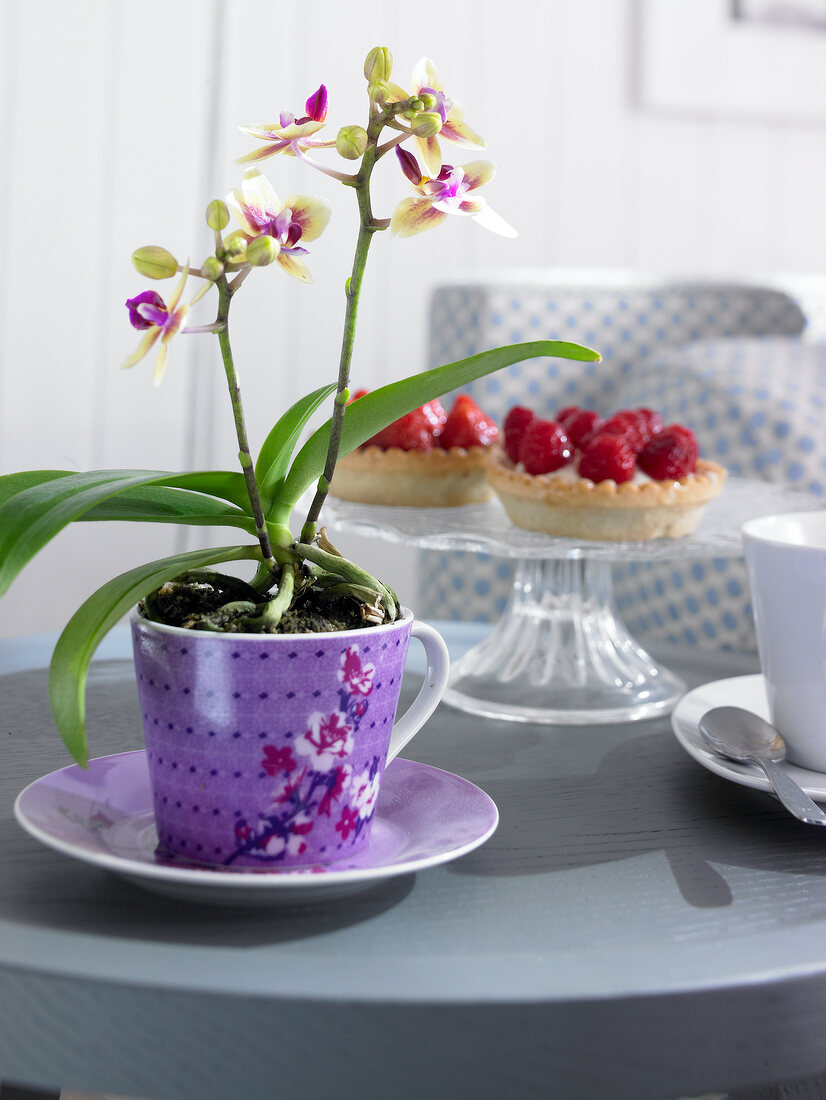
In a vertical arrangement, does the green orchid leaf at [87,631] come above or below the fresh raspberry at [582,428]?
below

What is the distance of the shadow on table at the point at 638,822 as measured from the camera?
57 cm

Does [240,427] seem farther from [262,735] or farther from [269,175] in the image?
[269,175]

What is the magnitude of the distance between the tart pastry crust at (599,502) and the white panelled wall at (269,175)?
46.3 inches

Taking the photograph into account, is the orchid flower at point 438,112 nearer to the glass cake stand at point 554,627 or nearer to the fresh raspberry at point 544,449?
the glass cake stand at point 554,627

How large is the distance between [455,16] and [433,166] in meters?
1.93

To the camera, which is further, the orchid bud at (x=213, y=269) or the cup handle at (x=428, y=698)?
the cup handle at (x=428, y=698)

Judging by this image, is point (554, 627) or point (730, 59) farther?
point (730, 59)

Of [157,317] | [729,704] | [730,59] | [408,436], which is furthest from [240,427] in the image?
[730,59]

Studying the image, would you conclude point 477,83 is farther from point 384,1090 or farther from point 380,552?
point 384,1090

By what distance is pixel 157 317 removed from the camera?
457mm

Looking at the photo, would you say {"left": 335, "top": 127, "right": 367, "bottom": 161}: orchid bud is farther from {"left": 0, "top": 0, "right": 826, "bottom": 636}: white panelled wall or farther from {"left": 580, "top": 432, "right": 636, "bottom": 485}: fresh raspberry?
{"left": 0, "top": 0, "right": 826, "bottom": 636}: white panelled wall

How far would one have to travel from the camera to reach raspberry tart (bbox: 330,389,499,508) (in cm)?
125

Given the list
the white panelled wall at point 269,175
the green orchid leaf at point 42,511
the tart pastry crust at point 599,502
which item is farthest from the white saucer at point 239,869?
the white panelled wall at point 269,175

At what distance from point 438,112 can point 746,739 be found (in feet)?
1.31
